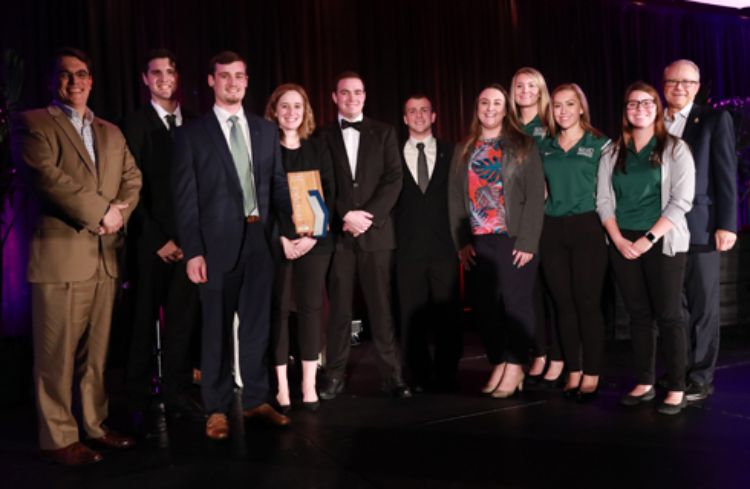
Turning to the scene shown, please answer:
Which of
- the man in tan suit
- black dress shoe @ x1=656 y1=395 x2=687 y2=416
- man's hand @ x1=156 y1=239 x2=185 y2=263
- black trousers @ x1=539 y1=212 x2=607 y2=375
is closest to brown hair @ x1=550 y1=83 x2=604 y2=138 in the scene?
black trousers @ x1=539 y1=212 x2=607 y2=375

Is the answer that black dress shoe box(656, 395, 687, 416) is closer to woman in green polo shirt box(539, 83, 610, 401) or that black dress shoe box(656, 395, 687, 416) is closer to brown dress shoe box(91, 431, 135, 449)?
woman in green polo shirt box(539, 83, 610, 401)

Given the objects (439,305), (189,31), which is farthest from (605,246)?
(189,31)

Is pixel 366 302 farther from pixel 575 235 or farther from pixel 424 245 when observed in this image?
pixel 575 235

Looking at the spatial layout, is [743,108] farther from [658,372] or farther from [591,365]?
[591,365]

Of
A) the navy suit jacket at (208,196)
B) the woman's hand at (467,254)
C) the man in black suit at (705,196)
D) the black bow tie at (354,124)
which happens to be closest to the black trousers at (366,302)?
the woman's hand at (467,254)

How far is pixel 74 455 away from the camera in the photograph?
2.88 m

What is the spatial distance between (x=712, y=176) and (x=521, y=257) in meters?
1.10

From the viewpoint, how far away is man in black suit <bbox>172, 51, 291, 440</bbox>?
10.3 feet

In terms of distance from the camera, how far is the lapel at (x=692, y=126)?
146 inches

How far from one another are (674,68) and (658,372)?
1.78m

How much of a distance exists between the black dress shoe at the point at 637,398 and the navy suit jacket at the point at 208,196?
2.04 meters

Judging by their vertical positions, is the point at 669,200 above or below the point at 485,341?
above

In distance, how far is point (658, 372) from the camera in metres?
4.27

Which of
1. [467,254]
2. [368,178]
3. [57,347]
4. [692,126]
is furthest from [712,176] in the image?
[57,347]
